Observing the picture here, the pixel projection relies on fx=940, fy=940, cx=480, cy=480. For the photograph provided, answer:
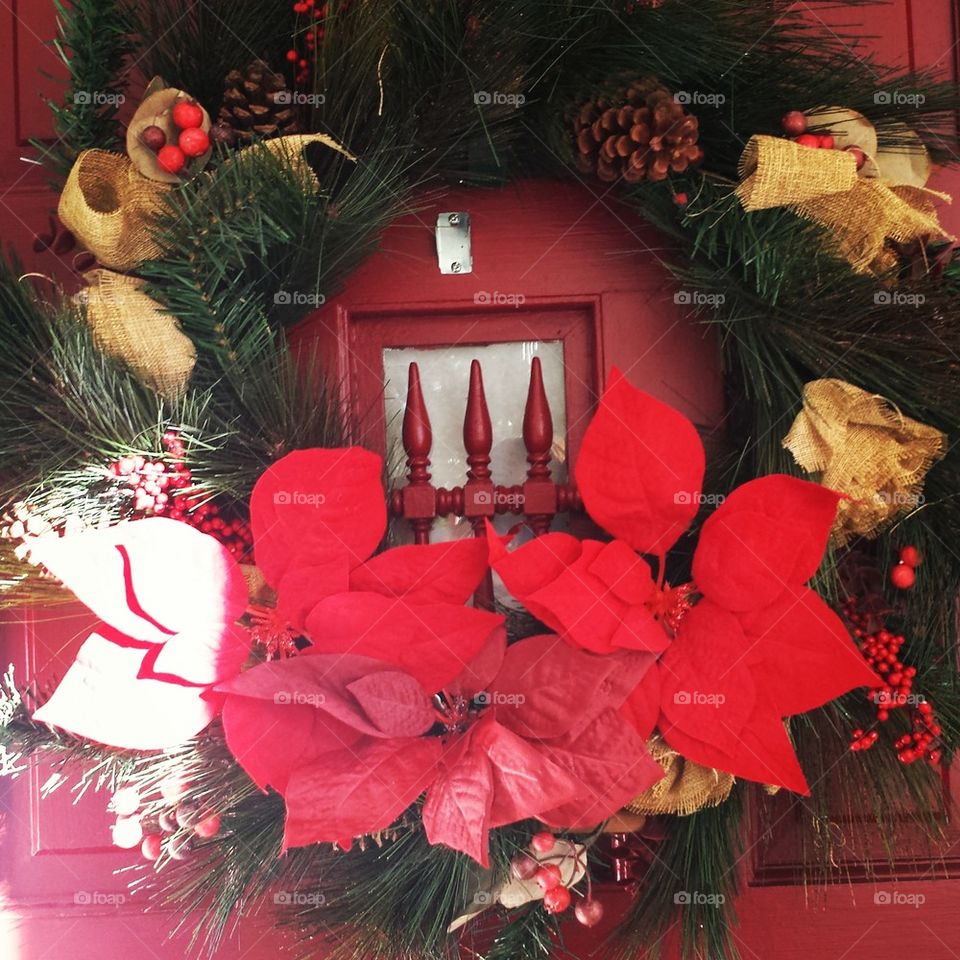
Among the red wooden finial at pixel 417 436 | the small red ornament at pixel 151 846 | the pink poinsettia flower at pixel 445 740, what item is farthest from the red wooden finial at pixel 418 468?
the small red ornament at pixel 151 846

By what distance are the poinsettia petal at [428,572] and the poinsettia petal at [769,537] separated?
177mm

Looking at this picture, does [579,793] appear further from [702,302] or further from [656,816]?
[702,302]

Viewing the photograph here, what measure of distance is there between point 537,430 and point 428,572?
0.48ft

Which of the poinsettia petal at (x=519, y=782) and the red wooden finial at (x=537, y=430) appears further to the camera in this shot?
the red wooden finial at (x=537, y=430)

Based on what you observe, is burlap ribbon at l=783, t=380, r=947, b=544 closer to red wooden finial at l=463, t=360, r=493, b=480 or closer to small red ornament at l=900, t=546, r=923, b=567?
small red ornament at l=900, t=546, r=923, b=567

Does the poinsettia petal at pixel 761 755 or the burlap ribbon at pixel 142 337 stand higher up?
the burlap ribbon at pixel 142 337

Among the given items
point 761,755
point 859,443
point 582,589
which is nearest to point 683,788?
point 761,755

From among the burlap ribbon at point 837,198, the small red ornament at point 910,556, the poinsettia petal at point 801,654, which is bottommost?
the poinsettia petal at point 801,654

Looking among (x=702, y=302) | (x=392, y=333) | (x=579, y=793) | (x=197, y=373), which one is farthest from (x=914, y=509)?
(x=197, y=373)

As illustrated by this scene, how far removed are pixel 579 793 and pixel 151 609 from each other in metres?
0.33

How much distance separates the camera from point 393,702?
25.6 inches

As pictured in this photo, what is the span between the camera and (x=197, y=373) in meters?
0.72

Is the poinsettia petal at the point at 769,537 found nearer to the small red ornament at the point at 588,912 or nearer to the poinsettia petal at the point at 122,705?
the small red ornament at the point at 588,912

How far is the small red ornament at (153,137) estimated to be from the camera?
699 millimetres
